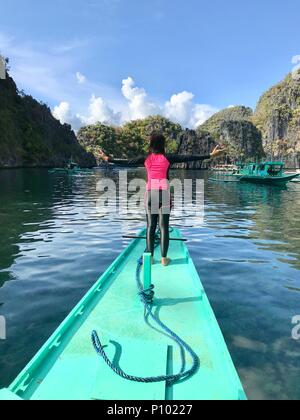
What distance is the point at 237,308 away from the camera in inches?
304

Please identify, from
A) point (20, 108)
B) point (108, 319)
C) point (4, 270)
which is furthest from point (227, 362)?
point (20, 108)

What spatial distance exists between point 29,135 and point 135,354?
358 ft

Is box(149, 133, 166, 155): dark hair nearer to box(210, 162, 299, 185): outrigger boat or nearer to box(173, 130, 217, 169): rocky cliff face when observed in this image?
box(210, 162, 299, 185): outrigger boat

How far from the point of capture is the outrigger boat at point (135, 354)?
351cm

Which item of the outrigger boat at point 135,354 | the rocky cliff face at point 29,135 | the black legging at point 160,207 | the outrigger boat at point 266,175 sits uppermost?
the rocky cliff face at point 29,135

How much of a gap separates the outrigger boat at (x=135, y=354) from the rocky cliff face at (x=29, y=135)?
277 ft

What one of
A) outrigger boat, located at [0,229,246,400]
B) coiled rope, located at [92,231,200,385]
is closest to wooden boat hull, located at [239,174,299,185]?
outrigger boat, located at [0,229,246,400]

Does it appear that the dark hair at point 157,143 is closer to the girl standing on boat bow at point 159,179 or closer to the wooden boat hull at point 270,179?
the girl standing on boat bow at point 159,179

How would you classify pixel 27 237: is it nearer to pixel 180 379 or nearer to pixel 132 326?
pixel 132 326

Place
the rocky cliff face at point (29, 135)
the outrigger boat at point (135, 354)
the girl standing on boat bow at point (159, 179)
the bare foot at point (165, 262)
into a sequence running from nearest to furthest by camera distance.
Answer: the outrigger boat at point (135, 354) < the girl standing on boat bow at point (159, 179) < the bare foot at point (165, 262) < the rocky cliff face at point (29, 135)

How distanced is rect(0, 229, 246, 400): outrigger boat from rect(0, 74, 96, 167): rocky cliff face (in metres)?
84.5

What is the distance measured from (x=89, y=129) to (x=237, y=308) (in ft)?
651

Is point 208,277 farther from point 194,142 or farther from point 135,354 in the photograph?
point 194,142

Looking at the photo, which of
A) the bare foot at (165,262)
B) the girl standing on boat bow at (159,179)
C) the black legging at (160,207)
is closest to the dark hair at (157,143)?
the girl standing on boat bow at (159,179)
